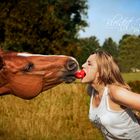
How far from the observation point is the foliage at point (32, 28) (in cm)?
4278

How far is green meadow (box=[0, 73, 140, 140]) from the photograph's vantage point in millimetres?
12422

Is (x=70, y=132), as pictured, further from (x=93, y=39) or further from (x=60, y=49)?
(x=93, y=39)

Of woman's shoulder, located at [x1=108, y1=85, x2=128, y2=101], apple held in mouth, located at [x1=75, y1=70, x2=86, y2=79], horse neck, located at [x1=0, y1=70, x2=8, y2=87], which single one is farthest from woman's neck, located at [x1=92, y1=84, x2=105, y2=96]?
horse neck, located at [x1=0, y1=70, x2=8, y2=87]

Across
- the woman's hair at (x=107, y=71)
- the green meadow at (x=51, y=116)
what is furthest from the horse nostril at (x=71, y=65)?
the green meadow at (x=51, y=116)

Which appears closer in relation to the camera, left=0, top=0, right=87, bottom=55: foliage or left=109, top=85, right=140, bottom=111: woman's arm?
left=109, top=85, right=140, bottom=111: woman's arm

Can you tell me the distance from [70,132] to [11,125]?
53.6 inches

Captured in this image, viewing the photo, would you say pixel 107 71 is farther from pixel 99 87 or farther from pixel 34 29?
pixel 34 29

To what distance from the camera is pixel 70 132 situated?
12789mm

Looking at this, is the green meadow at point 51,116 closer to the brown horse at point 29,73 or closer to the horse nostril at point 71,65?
the brown horse at point 29,73

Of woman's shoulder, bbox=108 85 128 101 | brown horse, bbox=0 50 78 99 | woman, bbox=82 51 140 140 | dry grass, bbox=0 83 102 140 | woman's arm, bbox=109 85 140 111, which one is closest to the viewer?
woman's arm, bbox=109 85 140 111

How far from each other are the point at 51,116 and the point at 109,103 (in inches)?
329

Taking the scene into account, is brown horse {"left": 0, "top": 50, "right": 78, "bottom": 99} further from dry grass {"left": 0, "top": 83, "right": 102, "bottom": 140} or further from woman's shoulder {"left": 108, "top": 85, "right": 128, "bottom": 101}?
dry grass {"left": 0, "top": 83, "right": 102, "bottom": 140}

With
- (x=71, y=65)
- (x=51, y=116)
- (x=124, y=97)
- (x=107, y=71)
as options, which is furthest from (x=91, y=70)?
(x=51, y=116)

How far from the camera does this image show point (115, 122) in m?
4.55
